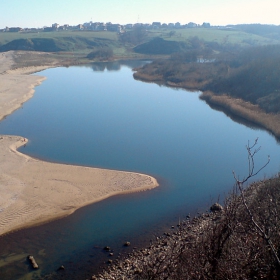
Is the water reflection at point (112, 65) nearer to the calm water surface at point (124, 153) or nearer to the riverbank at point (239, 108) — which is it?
the riverbank at point (239, 108)

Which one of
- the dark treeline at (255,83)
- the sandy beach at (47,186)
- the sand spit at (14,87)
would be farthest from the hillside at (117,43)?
the sandy beach at (47,186)

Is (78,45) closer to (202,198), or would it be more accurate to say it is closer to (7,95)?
(7,95)

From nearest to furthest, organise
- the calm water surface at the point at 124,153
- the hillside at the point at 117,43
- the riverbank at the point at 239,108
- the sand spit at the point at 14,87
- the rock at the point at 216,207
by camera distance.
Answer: the calm water surface at the point at 124,153 < the rock at the point at 216,207 < the riverbank at the point at 239,108 < the sand spit at the point at 14,87 < the hillside at the point at 117,43

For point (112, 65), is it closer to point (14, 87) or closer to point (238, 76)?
point (14, 87)

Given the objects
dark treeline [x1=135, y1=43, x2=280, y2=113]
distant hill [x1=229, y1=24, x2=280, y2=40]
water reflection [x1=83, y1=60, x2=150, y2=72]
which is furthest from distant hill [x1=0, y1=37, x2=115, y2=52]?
distant hill [x1=229, y1=24, x2=280, y2=40]

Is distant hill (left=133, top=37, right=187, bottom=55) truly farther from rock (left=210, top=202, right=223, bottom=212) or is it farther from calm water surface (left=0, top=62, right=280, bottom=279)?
rock (left=210, top=202, right=223, bottom=212)
